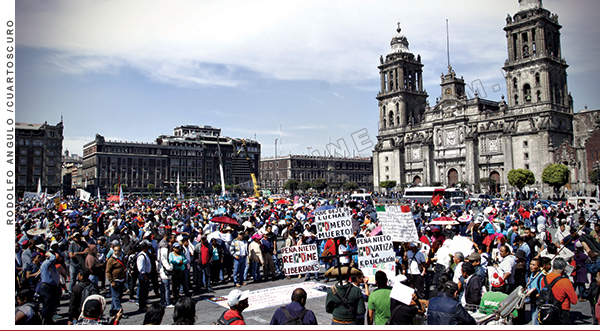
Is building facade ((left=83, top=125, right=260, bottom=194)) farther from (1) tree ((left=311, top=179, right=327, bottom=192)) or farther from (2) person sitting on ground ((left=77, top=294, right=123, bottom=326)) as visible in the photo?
(2) person sitting on ground ((left=77, top=294, right=123, bottom=326))

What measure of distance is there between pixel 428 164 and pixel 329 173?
56411mm

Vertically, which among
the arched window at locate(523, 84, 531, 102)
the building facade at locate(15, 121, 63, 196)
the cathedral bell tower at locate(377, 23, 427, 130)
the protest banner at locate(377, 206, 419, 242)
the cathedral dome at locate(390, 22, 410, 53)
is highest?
the cathedral dome at locate(390, 22, 410, 53)

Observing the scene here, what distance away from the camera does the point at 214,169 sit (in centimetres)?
11550

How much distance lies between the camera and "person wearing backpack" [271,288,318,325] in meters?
5.33

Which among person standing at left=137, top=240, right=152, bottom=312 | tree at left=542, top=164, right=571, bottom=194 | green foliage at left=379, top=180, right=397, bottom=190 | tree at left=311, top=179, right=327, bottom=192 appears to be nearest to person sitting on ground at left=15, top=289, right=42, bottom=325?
person standing at left=137, top=240, right=152, bottom=312

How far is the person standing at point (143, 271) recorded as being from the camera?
9.76 metres

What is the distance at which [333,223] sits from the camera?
9469mm

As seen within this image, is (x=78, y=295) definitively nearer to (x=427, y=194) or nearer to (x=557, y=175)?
(x=427, y=194)

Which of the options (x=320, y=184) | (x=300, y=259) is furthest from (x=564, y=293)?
(x=320, y=184)

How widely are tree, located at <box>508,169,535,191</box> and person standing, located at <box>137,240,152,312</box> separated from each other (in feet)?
193

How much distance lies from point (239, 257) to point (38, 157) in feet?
243

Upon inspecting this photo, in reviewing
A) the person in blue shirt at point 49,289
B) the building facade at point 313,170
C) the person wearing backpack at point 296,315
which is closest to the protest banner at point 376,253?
the person wearing backpack at point 296,315
